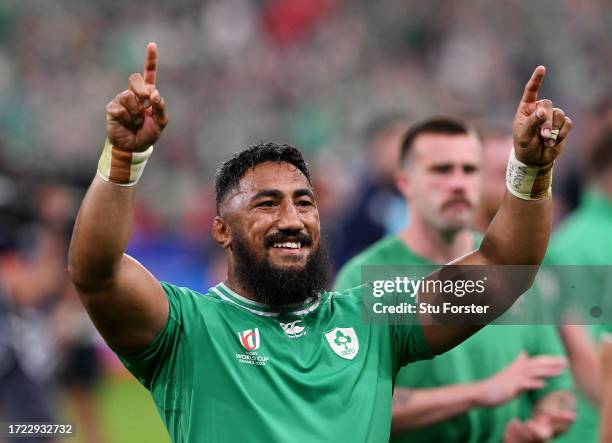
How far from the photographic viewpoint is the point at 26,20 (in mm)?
18359

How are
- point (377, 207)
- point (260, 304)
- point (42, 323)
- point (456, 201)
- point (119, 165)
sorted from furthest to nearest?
point (377, 207), point (42, 323), point (456, 201), point (260, 304), point (119, 165)

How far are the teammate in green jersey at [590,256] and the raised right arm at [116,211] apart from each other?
109 inches

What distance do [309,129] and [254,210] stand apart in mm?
13573

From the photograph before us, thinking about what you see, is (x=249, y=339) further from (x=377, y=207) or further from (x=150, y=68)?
(x=377, y=207)

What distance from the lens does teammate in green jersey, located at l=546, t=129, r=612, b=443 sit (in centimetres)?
609

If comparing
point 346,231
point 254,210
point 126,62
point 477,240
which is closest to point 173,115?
point 126,62

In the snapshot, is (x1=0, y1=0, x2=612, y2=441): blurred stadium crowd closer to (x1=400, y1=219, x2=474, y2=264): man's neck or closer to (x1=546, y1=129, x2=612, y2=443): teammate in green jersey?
(x1=546, y1=129, x2=612, y2=443): teammate in green jersey

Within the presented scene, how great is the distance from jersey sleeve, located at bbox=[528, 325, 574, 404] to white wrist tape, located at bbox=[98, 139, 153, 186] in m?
2.72

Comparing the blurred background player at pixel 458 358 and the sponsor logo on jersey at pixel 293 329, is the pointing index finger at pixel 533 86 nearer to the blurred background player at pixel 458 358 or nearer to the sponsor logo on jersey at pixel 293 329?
the sponsor logo on jersey at pixel 293 329

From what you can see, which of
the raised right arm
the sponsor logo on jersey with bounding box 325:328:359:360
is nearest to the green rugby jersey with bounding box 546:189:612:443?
the sponsor logo on jersey with bounding box 325:328:359:360

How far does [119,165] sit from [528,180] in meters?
1.43

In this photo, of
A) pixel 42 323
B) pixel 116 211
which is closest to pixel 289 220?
pixel 116 211

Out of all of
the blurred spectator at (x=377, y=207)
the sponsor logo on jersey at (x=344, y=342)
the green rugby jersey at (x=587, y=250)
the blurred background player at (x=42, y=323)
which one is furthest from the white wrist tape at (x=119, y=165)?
the blurred spectator at (x=377, y=207)

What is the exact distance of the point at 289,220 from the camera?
4.11 meters
